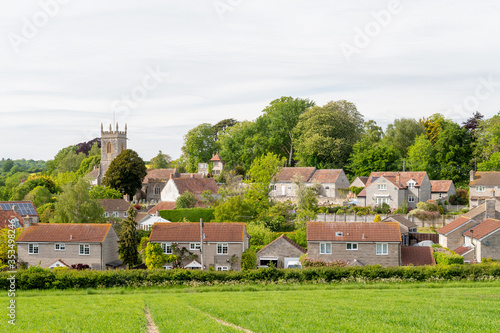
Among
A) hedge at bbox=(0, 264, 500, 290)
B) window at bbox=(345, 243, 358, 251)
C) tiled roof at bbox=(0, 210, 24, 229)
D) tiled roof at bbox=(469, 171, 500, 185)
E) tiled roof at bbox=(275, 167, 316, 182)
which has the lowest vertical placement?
hedge at bbox=(0, 264, 500, 290)

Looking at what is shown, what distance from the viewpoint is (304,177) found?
7662cm

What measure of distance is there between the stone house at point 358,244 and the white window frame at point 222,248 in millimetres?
7053

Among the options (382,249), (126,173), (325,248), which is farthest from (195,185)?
(382,249)

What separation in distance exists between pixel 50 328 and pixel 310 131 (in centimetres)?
6759

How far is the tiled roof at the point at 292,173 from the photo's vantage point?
7700 centimetres

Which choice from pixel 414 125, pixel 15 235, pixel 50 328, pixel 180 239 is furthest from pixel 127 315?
pixel 414 125

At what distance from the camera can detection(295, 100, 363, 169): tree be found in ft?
271

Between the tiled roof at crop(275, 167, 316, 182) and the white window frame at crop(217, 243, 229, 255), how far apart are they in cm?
3139

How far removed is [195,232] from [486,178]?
40260 millimetres

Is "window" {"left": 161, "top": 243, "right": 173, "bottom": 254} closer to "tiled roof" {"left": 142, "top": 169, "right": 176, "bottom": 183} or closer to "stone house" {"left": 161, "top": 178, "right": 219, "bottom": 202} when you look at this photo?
"stone house" {"left": 161, "top": 178, "right": 219, "bottom": 202}

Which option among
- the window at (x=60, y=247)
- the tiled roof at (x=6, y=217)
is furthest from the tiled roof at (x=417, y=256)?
the tiled roof at (x=6, y=217)

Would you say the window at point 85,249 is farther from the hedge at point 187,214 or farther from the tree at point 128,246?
the hedge at point 187,214

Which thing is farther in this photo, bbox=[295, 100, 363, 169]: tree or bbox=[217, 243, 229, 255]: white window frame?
bbox=[295, 100, 363, 169]: tree

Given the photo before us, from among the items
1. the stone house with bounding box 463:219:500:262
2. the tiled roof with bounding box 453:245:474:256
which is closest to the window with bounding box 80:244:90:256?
the tiled roof with bounding box 453:245:474:256
